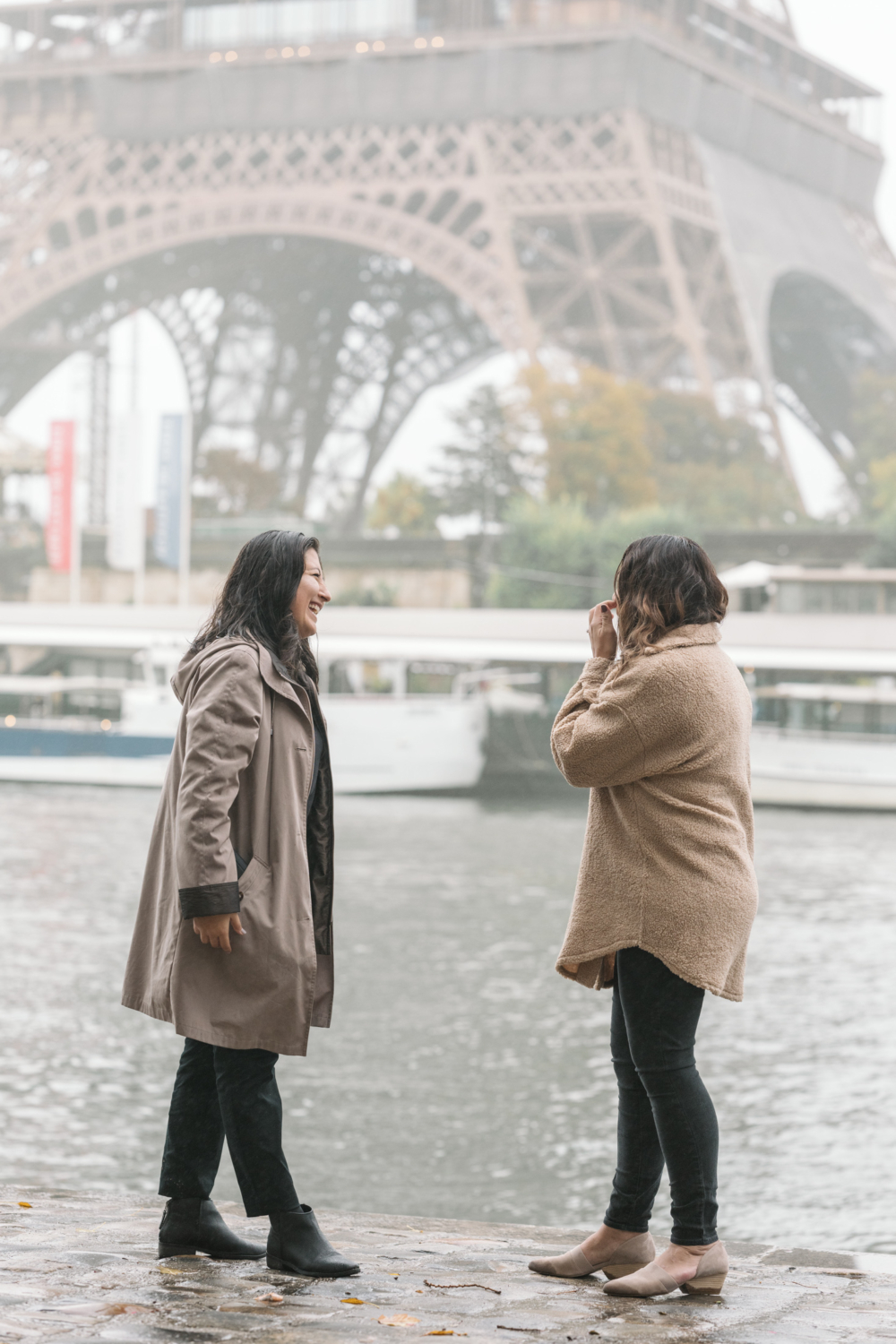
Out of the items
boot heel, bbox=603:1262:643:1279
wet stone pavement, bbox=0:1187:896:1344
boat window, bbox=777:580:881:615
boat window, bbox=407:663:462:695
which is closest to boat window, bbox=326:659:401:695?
boat window, bbox=407:663:462:695

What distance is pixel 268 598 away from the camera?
102 inches

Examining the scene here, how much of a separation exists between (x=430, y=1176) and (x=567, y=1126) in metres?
0.75

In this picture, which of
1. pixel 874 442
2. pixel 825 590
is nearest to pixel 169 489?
pixel 825 590

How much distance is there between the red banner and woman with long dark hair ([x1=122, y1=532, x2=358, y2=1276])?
32075 millimetres

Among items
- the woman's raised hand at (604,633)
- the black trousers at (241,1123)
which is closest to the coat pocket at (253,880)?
the black trousers at (241,1123)

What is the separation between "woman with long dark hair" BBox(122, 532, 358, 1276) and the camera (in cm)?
240

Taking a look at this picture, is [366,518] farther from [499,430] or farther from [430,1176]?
[430,1176]

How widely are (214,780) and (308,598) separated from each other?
1.23ft

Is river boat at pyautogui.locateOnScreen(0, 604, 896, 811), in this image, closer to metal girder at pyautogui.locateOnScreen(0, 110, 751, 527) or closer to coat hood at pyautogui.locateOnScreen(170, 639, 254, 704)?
metal girder at pyautogui.locateOnScreen(0, 110, 751, 527)

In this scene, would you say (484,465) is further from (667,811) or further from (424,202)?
(667,811)

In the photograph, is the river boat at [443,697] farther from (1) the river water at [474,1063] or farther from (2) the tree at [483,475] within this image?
(1) the river water at [474,1063]

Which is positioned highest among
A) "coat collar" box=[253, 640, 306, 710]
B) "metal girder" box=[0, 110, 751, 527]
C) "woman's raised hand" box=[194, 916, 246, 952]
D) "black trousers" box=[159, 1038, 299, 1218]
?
"metal girder" box=[0, 110, 751, 527]

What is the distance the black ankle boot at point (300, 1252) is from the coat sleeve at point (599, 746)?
808mm

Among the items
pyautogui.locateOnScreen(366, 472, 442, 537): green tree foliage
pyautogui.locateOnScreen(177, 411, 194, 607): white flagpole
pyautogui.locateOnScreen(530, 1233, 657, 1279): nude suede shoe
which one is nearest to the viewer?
pyautogui.locateOnScreen(530, 1233, 657, 1279): nude suede shoe
